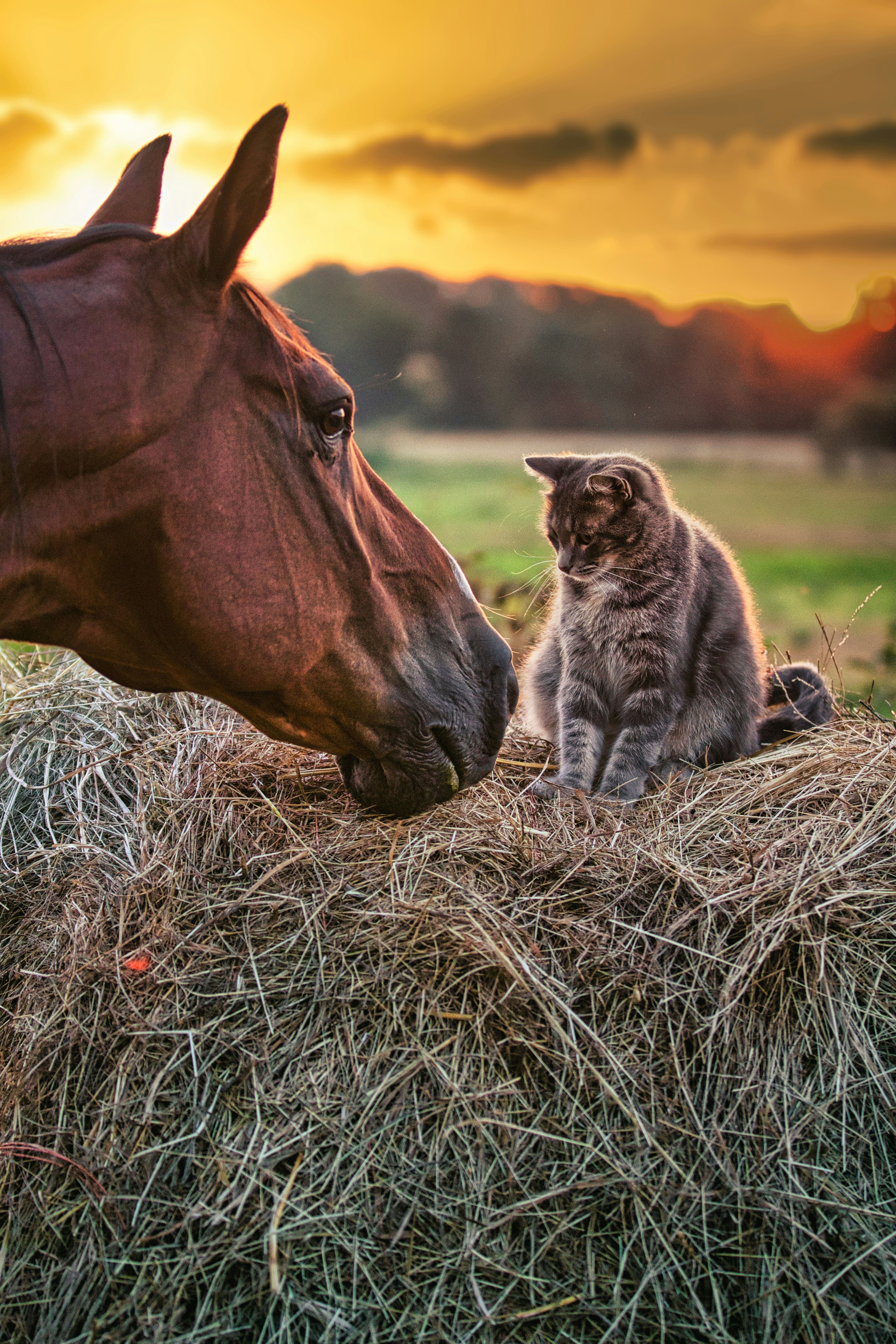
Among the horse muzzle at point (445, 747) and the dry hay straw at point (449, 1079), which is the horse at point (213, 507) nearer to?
the horse muzzle at point (445, 747)

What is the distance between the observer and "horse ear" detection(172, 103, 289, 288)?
129cm

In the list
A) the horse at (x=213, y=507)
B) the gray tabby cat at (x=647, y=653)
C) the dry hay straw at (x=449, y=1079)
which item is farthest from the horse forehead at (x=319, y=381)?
the gray tabby cat at (x=647, y=653)

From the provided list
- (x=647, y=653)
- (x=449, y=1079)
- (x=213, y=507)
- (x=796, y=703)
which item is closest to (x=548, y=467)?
(x=647, y=653)

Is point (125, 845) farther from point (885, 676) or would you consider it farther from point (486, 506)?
point (486, 506)

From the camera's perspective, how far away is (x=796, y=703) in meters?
3.24

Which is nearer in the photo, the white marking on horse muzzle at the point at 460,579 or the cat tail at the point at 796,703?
the white marking on horse muzzle at the point at 460,579

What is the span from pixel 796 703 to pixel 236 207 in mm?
2655

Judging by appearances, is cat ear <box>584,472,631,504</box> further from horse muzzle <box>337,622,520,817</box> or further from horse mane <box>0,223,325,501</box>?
horse mane <box>0,223,325,501</box>

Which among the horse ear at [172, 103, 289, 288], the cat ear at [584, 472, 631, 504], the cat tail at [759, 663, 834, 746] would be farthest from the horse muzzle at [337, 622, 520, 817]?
the cat tail at [759, 663, 834, 746]

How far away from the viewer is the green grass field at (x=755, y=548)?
12.8ft

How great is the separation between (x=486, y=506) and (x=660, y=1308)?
8.42m

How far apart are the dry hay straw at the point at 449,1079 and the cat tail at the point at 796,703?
0.86 m

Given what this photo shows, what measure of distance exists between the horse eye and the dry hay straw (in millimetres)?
1008

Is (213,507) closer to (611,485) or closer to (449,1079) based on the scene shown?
(449,1079)
